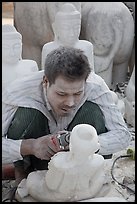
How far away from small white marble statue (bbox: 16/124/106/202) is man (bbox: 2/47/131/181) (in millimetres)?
→ 124

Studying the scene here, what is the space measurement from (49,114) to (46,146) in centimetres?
29

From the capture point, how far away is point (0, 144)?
2305 millimetres

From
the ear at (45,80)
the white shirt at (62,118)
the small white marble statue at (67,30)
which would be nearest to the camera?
the ear at (45,80)

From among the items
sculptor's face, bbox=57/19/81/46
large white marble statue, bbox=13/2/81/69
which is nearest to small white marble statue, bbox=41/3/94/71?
sculptor's face, bbox=57/19/81/46

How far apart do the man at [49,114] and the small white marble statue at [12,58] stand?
82 cm

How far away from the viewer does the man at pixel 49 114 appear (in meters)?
2.20

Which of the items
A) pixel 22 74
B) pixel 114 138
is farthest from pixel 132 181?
pixel 22 74

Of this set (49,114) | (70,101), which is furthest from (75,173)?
(49,114)

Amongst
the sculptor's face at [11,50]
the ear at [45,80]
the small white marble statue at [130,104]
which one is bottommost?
the small white marble statue at [130,104]

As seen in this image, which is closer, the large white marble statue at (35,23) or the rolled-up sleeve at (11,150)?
the rolled-up sleeve at (11,150)

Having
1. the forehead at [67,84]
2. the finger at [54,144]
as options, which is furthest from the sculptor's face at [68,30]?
the finger at [54,144]

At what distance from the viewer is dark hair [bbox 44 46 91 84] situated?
83.8 inches

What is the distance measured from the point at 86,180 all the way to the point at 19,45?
152 centimetres

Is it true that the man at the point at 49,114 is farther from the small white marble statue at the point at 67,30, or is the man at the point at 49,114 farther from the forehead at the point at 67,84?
the small white marble statue at the point at 67,30
